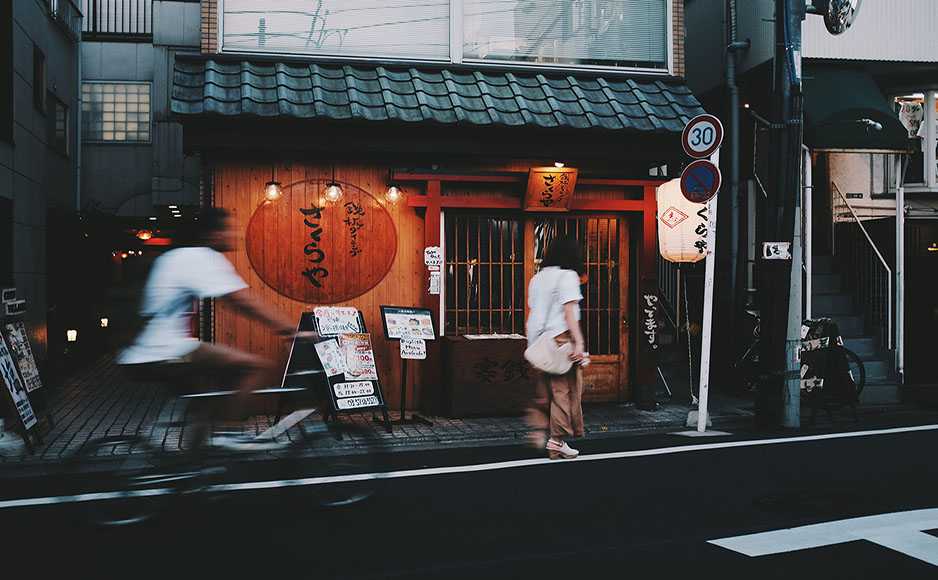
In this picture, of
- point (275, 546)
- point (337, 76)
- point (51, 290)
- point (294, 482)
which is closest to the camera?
point (275, 546)

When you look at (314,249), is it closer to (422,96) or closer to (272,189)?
(272,189)

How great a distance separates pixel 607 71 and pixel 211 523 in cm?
862

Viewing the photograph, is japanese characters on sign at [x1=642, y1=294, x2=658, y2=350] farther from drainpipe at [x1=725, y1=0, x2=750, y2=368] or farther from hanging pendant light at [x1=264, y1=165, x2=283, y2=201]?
hanging pendant light at [x1=264, y1=165, x2=283, y2=201]

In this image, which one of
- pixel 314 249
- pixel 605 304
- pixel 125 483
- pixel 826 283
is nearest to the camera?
pixel 125 483

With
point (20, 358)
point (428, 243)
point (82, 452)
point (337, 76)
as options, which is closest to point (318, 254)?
point (428, 243)

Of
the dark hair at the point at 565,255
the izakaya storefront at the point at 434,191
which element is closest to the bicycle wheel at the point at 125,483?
the dark hair at the point at 565,255

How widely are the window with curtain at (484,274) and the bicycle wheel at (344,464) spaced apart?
472 centimetres

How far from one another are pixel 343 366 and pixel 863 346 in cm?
803

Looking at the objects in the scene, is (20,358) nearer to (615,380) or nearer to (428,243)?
(428,243)

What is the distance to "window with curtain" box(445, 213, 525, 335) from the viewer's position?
1123cm

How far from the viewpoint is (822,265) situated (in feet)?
45.1

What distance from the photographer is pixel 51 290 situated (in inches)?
623

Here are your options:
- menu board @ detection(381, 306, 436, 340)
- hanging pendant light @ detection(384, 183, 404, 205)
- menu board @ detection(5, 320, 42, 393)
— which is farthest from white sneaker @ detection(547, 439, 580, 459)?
menu board @ detection(5, 320, 42, 393)

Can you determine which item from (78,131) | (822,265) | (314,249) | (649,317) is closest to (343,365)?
(314,249)
